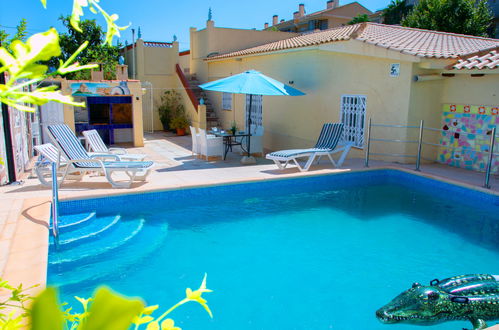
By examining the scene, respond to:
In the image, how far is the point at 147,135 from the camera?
20.1 metres

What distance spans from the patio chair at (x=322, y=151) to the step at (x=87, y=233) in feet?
15.2

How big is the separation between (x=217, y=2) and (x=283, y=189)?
15053 millimetres

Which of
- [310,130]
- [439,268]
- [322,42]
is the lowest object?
[439,268]

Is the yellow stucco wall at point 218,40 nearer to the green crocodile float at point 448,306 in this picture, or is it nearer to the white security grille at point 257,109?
the white security grille at point 257,109

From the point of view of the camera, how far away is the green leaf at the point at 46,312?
437 mm

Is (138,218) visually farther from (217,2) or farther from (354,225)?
(217,2)

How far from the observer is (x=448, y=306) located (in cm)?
438

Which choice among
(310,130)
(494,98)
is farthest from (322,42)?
(494,98)

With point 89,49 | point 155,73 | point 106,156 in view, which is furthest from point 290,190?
point 89,49

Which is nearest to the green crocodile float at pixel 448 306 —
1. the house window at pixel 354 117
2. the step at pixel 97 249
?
the step at pixel 97 249

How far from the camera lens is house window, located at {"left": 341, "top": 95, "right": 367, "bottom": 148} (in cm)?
1256

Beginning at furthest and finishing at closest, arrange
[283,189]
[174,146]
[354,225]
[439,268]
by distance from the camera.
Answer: [174,146] → [283,189] → [354,225] → [439,268]

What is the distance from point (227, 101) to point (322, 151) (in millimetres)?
9192

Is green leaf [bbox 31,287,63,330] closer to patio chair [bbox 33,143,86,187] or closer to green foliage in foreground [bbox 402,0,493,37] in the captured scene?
patio chair [bbox 33,143,86,187]
